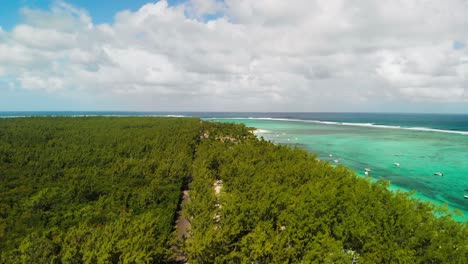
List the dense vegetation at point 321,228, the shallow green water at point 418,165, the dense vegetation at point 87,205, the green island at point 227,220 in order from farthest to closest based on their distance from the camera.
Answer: the shallow green water at point 418,165
the dense vegetation at point 321,228
the green island at point 227,220
the dense vegetation at point 87,205

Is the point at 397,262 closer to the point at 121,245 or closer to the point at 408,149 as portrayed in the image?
the point at 121,245

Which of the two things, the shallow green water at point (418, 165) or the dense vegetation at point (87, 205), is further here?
the shallow green water at point (418, 165)

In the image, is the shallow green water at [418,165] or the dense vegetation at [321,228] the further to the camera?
the shallow green water at [418,165]

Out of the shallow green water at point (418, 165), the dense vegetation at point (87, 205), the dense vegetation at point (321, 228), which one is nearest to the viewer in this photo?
the dense vegetation at point (87, 205)

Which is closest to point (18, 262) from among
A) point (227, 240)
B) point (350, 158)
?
point (227, 240)

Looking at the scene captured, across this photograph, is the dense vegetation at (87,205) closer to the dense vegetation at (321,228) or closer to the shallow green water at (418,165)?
the dense vegetation at (321,228)

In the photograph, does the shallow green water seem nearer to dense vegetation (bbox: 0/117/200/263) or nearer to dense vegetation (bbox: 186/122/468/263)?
dense vegetation (bbox: 186/122/468/263)

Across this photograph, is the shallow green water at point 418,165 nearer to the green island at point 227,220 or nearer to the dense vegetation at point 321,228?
the dense vegetation at point 321,228

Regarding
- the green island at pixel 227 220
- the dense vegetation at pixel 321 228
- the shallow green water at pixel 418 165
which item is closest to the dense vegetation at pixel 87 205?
the green island at pixel 227 220

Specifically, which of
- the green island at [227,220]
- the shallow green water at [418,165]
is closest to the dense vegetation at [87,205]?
the green island at [227,220]

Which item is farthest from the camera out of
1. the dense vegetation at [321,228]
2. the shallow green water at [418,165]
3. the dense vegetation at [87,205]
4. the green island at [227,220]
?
the shallow green water at [418,165]

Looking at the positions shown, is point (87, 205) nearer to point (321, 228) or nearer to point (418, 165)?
point (321, 228)
